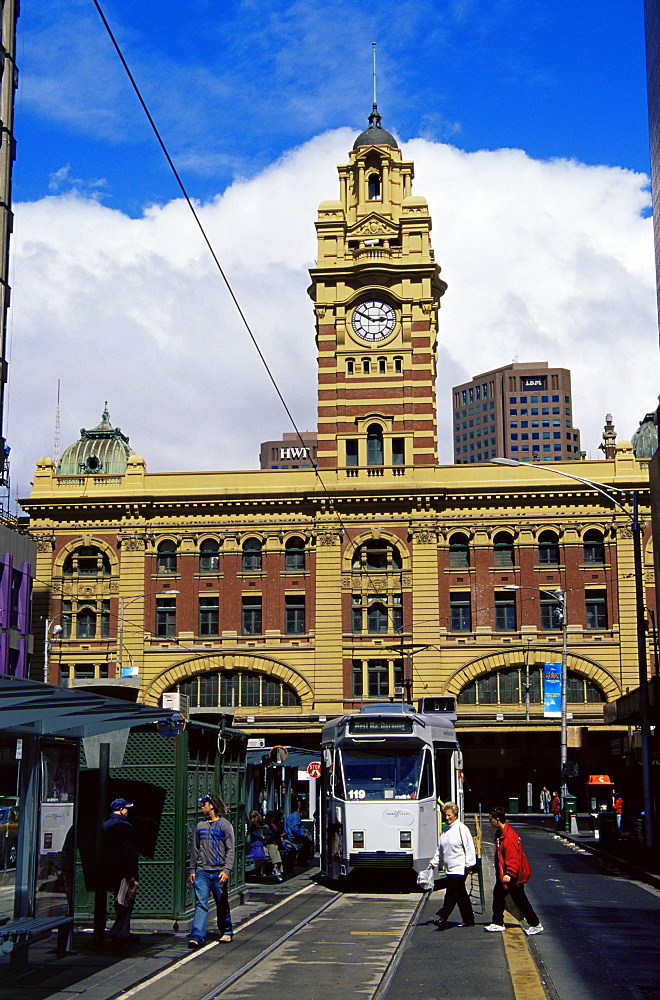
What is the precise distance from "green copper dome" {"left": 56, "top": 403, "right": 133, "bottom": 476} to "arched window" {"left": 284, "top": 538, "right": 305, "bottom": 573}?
52.0ft

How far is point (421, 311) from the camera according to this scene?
68.3 m

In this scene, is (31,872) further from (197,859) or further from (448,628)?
(448,628)

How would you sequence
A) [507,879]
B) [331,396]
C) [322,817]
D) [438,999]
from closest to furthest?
[438,999] < [507,879] < [322,817] < [331,396]

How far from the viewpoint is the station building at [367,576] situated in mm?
64250

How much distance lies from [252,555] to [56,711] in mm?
54378

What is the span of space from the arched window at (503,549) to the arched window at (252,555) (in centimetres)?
1257

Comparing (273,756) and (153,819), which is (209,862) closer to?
(153,819)

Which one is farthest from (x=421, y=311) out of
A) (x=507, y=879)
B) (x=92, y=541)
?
(x=507, y=879)

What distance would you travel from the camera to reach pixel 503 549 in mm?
65625

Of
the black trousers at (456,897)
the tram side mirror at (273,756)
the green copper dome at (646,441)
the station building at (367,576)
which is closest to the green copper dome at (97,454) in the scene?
the station building at (367,576)

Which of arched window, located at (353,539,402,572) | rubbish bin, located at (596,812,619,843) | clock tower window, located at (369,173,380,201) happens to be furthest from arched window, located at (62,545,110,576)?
rubbish bin, located at (596,812,619,843)

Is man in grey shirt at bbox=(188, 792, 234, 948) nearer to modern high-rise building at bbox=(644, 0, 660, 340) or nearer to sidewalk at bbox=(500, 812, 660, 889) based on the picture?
sidewalk at bbox=(500, 812, 660, 889)

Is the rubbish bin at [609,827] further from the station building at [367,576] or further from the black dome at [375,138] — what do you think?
the black dome at [375,138]

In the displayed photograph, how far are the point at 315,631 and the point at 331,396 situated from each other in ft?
42.6
